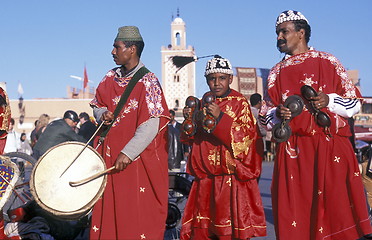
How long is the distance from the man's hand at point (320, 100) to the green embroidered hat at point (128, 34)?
1.53 m

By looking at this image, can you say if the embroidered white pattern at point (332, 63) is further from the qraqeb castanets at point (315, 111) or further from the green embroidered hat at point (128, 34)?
the green embroidered hat at point (128, 34)

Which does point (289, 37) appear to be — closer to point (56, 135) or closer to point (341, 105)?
point (341, 105)

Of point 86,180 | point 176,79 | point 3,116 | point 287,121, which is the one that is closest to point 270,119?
point 287,121

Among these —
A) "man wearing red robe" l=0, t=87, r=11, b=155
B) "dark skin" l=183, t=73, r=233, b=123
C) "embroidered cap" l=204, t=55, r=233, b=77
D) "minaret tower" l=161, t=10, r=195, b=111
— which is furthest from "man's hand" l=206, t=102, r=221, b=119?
"minaret tower" l=161, t=10, r=195, b=111

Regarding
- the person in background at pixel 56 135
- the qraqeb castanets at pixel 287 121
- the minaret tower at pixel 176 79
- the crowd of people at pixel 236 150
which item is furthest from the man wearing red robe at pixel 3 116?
the minaret tower at pixel 176 79

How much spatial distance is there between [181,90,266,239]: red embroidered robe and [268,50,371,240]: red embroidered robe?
467mm

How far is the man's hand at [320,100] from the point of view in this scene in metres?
3.88

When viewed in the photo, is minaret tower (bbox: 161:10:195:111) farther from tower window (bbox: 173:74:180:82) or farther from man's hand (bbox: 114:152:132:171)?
man's hand (bbox: 114:152:132:171)

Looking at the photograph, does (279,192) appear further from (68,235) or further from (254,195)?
(68,235)

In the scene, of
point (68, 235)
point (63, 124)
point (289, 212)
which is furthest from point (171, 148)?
point (289, 212)

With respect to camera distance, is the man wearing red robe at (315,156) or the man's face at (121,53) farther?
the man's face at (121,53)

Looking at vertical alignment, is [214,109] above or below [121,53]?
below

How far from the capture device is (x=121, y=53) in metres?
4.54

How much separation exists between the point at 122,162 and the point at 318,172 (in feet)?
4.67
